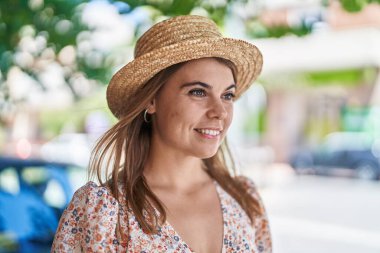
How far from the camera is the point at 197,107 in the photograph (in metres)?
1.98

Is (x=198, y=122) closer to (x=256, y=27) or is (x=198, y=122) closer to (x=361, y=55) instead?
(x=256, y=27)

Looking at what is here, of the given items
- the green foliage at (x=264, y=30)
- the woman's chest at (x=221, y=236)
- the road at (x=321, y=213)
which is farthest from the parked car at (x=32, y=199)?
the road at (x=321, y=213)

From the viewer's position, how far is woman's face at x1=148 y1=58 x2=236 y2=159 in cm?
198

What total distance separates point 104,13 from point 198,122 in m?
1.87

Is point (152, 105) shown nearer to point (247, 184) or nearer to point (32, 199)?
point (247, 184)

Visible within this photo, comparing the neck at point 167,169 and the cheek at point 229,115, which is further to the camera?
the neck at point 167,169

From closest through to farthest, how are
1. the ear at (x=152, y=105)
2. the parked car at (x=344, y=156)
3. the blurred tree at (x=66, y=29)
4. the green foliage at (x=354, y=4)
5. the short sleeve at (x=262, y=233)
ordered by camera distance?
the ear at (x=152, y=105)
the short sleeve at (x=262, y=233)
the green foliage at (x=354, y=4)
the blurred tree at (x=66, y=29)
the parked car at (x=344, y=156)

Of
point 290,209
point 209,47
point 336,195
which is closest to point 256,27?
point 209,47

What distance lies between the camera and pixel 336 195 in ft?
48.7

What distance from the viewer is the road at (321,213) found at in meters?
8.98

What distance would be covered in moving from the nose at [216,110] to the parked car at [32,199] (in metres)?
2.81

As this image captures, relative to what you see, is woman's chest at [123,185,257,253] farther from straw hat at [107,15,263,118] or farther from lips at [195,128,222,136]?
straw hat at [107,15,263,118]

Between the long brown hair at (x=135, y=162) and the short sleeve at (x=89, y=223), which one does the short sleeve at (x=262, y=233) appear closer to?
the long brown hair at (x=135, y=162)

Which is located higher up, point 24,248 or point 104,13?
point 104,13
